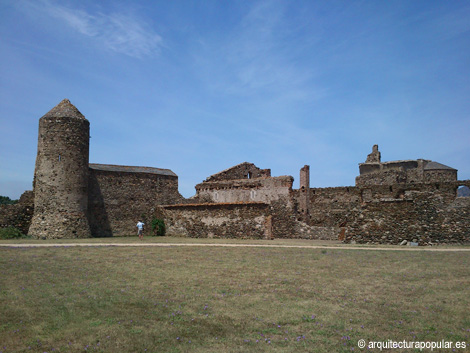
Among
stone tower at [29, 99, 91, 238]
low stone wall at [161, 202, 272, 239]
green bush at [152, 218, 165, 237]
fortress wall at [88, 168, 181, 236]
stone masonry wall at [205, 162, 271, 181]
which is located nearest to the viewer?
low stone wall at [161, 202, 272, 239]

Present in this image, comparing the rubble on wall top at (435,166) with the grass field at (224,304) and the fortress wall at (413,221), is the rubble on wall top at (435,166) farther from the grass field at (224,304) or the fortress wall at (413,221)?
the grass field at (224,304)

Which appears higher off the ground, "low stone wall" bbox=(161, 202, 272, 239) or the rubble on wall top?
the rubble on wall top

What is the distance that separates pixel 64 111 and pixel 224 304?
2182 cm

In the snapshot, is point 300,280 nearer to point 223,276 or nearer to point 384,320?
point 223,276

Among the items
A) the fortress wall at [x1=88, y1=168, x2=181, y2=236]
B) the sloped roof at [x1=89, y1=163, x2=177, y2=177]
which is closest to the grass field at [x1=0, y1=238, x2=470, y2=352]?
the fortress wall at [x1=88, y1=168, x2=181, y2=236]

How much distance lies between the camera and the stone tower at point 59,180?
23.8 m

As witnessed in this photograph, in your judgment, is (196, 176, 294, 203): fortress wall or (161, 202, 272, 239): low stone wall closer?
(161, 202, 272, 239): low stone wall

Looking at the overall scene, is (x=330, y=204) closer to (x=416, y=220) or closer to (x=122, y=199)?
(x=416, y=220)

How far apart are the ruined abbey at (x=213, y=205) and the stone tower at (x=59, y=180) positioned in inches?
2.3

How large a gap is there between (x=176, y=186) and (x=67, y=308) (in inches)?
944

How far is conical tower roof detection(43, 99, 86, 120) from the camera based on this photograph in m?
24.6

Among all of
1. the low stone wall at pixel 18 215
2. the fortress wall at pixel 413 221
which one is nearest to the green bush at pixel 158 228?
the low stone wall at pixel 18 215

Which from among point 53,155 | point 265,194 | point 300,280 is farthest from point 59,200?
point 300,280

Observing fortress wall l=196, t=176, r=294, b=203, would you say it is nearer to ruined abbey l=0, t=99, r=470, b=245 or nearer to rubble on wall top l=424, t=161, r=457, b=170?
ruined abbey l=0, t=99, r=470, b=245
